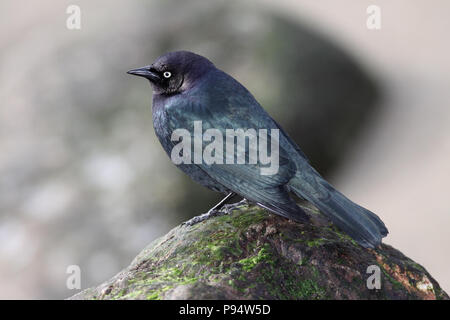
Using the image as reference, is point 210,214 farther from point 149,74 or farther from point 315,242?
point 149,74

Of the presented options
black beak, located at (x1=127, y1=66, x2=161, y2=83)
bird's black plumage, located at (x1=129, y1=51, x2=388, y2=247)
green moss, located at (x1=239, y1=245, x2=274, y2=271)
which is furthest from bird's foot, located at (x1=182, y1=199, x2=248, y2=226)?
black beak, located at (x1=127, y1=66, x2=161, y2=83)

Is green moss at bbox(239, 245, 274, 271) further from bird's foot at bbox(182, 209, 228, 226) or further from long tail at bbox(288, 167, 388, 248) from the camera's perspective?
bird's foot at bbox(182, 209, 228, 226)

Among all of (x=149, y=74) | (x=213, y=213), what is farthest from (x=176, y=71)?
(x=213, y=213)

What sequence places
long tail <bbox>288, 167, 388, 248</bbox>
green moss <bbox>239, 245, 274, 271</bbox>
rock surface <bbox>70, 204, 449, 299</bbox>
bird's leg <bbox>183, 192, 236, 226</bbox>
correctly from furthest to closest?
bird's leg <bbox>183, 192, 236, 226</bbox> → long tail <bbox>288, 167, 388, 248</bbox> → green moss <bbox>239, 245, 274, 271</bbox> → rock surface <bbox>70, 204, 449, 299</bbox>

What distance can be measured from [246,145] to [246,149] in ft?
0.12

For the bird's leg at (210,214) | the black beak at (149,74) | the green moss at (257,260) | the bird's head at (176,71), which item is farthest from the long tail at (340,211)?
the black beak at (149,74)

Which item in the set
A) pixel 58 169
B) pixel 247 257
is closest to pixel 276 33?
pixel 58 169

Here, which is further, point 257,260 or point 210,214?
point 210,214

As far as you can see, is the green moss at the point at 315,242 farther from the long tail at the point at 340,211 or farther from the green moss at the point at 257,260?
the green moss at the point at 257,260

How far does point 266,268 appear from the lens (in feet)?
12.4

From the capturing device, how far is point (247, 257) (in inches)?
154

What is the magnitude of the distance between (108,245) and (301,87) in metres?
3.62

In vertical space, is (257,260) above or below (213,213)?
below

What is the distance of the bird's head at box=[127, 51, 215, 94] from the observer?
4633 millimetres
